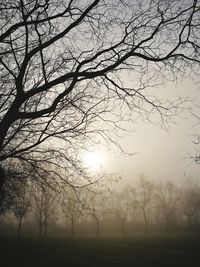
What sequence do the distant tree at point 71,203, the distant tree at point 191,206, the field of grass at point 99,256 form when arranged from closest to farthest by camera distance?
the distant tree at point 71,203 → the field of grass at point 99,256 → the distant tree at point 191,206

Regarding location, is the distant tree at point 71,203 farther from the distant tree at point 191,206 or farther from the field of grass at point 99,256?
the distant tree at point 191,206

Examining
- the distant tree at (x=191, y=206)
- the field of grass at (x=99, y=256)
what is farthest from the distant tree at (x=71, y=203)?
the distant tree at (x=191, y=206)

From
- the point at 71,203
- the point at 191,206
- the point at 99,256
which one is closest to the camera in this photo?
the point at 71,203

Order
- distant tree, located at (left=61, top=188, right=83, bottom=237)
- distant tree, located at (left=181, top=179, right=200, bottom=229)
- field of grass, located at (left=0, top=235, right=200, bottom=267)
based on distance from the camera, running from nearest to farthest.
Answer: distant tree, located at (left=61, top=188, right=83, bottom=237) → field of grass, located at (left=0, top=235, right=200, bottom=267) → distant tree, located at (left=181, top=179, right=200, bottom=229)

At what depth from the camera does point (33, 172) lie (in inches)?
384

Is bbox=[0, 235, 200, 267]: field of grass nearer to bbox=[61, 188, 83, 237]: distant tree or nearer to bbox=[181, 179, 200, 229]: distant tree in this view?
bbox=[61, 188, 83, 237]: distant tree

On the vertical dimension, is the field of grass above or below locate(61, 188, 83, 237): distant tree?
below

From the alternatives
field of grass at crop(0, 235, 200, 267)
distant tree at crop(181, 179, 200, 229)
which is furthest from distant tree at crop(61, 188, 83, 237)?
Answer: distant tree at crop(181, 179, 200, 229)

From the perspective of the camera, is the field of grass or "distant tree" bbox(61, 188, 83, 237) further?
the field of grass

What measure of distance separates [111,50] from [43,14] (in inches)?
73.1

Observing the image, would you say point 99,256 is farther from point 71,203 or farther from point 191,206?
point 191,206

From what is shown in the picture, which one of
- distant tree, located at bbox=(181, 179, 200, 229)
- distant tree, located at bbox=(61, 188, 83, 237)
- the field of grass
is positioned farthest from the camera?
distant tree, located at bbox=(181, 179, 200, 229)

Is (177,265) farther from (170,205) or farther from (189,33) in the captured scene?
(170,205)

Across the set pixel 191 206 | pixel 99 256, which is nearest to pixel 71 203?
pixel 99 256
